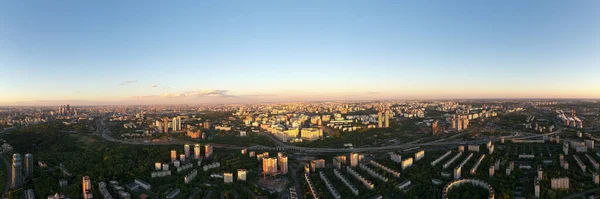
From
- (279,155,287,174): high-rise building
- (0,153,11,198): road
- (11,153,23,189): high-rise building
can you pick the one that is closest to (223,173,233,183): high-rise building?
(279,155,287,174): high-rise building

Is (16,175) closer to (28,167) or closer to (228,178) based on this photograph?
(28,167)

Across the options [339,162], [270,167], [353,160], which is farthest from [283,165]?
[353,160]

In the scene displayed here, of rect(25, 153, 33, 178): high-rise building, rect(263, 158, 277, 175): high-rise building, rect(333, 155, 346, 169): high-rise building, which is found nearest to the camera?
rect(25, 153, 33, 178): high-rise building

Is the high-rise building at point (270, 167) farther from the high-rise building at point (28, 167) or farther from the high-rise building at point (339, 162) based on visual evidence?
the high-rise building at point (28, 167)

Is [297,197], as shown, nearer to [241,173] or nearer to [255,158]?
[241,173]

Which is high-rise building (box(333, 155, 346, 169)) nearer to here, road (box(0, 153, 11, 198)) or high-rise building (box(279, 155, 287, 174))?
high-rise building (box(279, 155, 287, 174))

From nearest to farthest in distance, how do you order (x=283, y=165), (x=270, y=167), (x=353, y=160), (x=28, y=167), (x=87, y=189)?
(x=87, y=189) < (x=28, y=167) < (x=270, y=167) < (x=283, y=165) < (x=353, y=160)

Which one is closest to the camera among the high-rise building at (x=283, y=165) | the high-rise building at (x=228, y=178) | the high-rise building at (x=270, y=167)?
the high-rise building at (x=228, y=178)

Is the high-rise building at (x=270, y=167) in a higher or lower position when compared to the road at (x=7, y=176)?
higher

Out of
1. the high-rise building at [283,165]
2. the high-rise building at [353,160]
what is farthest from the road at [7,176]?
the high-rise building at [353,160]

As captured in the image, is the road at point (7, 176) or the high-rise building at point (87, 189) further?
the road at point (7, 176)

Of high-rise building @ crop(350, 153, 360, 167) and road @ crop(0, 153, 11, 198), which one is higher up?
high-rise building @ crop(350, 153, 360, 167)
